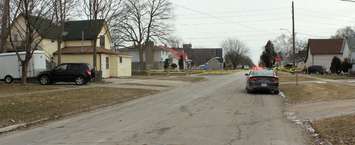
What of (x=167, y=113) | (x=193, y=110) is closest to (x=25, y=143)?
(x=167, y=113)

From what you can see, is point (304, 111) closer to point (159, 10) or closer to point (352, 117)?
point (352, 117)

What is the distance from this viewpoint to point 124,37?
77938mm

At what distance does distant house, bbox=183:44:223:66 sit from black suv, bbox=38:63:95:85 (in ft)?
423

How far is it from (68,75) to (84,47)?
16.6 meters

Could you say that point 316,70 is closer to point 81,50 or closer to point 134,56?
point 81,50

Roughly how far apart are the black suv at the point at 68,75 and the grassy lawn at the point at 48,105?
981 centimetres

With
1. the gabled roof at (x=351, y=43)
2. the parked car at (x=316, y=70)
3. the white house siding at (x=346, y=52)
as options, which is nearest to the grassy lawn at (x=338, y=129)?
the parked car at (x=316, y=70)

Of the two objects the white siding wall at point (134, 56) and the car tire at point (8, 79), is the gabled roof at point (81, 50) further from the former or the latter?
the white siding wall at point (134, 56)

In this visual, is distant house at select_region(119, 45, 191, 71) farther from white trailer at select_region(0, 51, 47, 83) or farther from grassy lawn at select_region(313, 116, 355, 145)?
grassy lawn at select_region(313, 116, 355, 145)

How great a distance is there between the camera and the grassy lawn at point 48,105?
55.9 feet

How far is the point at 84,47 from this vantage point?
5288 centimetres

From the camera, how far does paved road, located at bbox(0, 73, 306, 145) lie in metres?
11.7

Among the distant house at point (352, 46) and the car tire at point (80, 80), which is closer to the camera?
the car tire at point (80, 80)

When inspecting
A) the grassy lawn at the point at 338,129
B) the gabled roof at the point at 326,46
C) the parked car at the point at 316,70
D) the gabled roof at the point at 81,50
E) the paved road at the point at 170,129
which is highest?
the gabled roof at the point at 326,46
